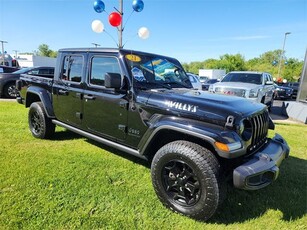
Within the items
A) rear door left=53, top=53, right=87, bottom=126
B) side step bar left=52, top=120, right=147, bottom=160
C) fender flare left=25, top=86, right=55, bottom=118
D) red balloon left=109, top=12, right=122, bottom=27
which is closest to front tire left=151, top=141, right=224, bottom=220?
side step bar left=52, top=120, right=147, bottom=160

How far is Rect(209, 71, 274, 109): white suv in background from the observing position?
27.3 ft

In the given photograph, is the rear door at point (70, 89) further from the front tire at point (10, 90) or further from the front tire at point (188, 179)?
the front tire at point (10, 90)

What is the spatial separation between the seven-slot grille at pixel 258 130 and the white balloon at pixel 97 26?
6.85m

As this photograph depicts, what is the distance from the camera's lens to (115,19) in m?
8.23

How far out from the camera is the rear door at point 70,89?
3.93 m

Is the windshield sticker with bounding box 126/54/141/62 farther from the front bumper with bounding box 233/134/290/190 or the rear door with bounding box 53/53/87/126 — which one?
the front bumper with bounding box 233/134/290/190

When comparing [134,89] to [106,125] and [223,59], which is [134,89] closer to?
[106,125]

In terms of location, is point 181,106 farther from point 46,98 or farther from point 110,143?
point 46,98

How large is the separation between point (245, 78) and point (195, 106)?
25.9ft

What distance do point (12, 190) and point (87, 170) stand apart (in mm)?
991

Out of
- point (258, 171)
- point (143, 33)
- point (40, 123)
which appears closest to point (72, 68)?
point (40, 123)

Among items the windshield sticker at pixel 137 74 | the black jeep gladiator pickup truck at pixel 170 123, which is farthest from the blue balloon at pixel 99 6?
the windshield sticker at pixel 137 74

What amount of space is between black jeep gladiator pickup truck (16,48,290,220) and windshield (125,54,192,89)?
16 mm

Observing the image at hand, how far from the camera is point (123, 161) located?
3.98 meters
